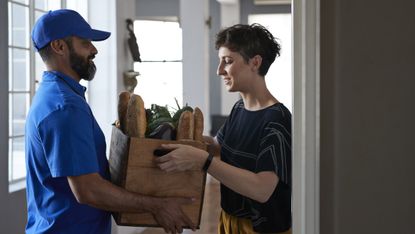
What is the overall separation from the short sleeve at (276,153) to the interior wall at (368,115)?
502 mm

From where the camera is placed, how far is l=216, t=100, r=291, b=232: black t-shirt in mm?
1717

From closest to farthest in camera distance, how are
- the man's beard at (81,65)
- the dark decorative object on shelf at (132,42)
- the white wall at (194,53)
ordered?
the man's beard at (81,65)
the dark decorative object on shelf at (132,42)
the white wall at (194,53)

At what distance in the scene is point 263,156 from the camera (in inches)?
67.6

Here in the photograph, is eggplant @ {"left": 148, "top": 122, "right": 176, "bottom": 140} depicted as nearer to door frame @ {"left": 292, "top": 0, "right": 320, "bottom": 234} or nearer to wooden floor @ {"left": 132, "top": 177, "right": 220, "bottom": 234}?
door frame @ {"left": 292, "top": 0, "right": 320, "bottom": 234}

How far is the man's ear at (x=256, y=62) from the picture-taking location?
1.91 m

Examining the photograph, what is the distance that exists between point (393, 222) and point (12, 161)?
2.74 meters

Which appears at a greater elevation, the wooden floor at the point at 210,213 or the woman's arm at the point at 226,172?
Answer: the woman's arm at the point at 226,172

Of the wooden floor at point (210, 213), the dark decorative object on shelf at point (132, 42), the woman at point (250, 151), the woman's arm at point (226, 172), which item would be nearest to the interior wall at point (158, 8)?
the wooden floor at point (210, 213)

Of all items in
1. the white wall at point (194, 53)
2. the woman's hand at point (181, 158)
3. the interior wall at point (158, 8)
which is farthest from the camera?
the interior wall at point (158, 8)

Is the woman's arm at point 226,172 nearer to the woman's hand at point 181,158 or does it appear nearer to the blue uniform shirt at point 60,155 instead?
the woman's hand at point 181,158

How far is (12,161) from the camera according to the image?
3357mm

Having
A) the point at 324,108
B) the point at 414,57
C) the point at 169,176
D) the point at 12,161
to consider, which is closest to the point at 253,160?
the point at 169,176

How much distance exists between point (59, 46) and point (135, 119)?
419 millimetres

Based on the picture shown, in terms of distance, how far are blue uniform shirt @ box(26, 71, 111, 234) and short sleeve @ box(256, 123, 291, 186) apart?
537mm
